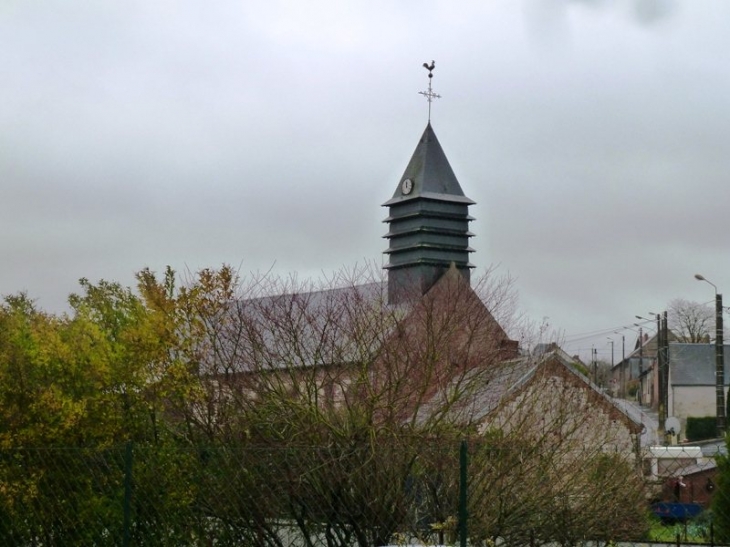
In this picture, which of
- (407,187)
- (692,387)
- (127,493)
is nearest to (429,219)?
(407,187)

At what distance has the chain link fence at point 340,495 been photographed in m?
10.9

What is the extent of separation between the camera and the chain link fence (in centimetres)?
1092

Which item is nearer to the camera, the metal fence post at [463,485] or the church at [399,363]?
the metal fence post at [463,485]

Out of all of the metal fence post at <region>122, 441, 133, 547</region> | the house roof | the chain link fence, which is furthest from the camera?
the house roof

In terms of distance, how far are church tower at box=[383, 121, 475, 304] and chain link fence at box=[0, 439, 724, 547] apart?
46.8 m

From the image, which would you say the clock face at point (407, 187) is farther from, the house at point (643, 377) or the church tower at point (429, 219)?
the house at point (643, 377)

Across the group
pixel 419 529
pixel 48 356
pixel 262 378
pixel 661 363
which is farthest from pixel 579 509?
pixel 661 363

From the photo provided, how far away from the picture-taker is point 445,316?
1557cm

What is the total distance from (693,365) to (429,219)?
80.5 feet

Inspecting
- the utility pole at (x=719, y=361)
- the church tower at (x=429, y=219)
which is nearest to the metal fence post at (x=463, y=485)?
the utility pole at (x=719, y=361)

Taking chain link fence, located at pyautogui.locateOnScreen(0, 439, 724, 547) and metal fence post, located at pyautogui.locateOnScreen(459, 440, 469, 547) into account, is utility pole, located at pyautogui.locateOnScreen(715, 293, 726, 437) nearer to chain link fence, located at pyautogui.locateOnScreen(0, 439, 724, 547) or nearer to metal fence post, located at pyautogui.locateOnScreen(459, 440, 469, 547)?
chain link fence, located at pyautogui.locateOnScreen(0, 439, 724, 547)

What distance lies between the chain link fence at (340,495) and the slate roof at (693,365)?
63184 mm

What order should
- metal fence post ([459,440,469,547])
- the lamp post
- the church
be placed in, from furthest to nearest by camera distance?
1. the lamp post
2. the church
3. metal fence post ([459,440,469,547])

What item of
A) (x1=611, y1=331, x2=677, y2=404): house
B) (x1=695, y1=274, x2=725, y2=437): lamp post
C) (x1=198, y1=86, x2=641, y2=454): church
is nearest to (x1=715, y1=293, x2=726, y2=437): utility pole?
(x1=695, y1=274, x2=725, y2=437): lamp post
